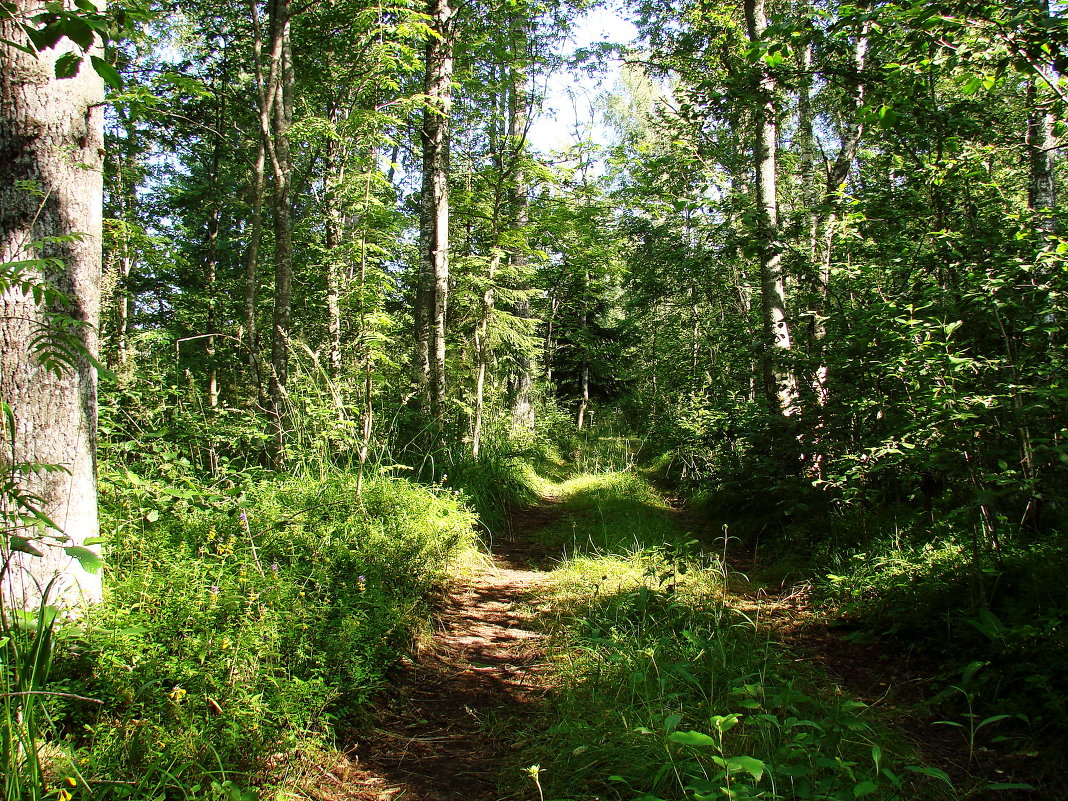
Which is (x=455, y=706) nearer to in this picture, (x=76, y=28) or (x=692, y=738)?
(x=692, y=738)

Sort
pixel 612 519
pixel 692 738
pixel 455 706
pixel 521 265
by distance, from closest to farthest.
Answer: pixel 692 738 → pixel 455 706 → pixel 612 519 → pixel 521 265

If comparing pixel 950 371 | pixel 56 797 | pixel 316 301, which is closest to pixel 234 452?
pixel 56 797

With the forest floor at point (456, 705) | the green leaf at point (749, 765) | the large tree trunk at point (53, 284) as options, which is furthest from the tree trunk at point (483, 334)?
the green leaf at point (749, 765)

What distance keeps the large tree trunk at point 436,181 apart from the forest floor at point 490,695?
4.15m

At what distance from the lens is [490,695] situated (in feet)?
10.8

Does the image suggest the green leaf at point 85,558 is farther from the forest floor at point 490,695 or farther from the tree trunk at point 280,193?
the tree trunk at point 280,193

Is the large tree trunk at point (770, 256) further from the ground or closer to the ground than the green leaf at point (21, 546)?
further from the ground

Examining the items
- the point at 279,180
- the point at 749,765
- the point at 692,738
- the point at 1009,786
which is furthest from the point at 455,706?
the point at 279,180

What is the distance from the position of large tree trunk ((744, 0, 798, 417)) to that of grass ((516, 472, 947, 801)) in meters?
2.55

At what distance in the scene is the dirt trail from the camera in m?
2.52

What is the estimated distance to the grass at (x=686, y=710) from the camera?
6.66 ft

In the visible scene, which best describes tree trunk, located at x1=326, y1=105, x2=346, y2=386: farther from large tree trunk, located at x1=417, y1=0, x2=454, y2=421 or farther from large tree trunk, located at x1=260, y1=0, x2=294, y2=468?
large tree trunk, located at x1=260, y1=0, x2=294, y2=468

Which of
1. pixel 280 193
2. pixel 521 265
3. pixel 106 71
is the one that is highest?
pixel 521 265

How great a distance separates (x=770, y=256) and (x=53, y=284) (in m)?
5.33
